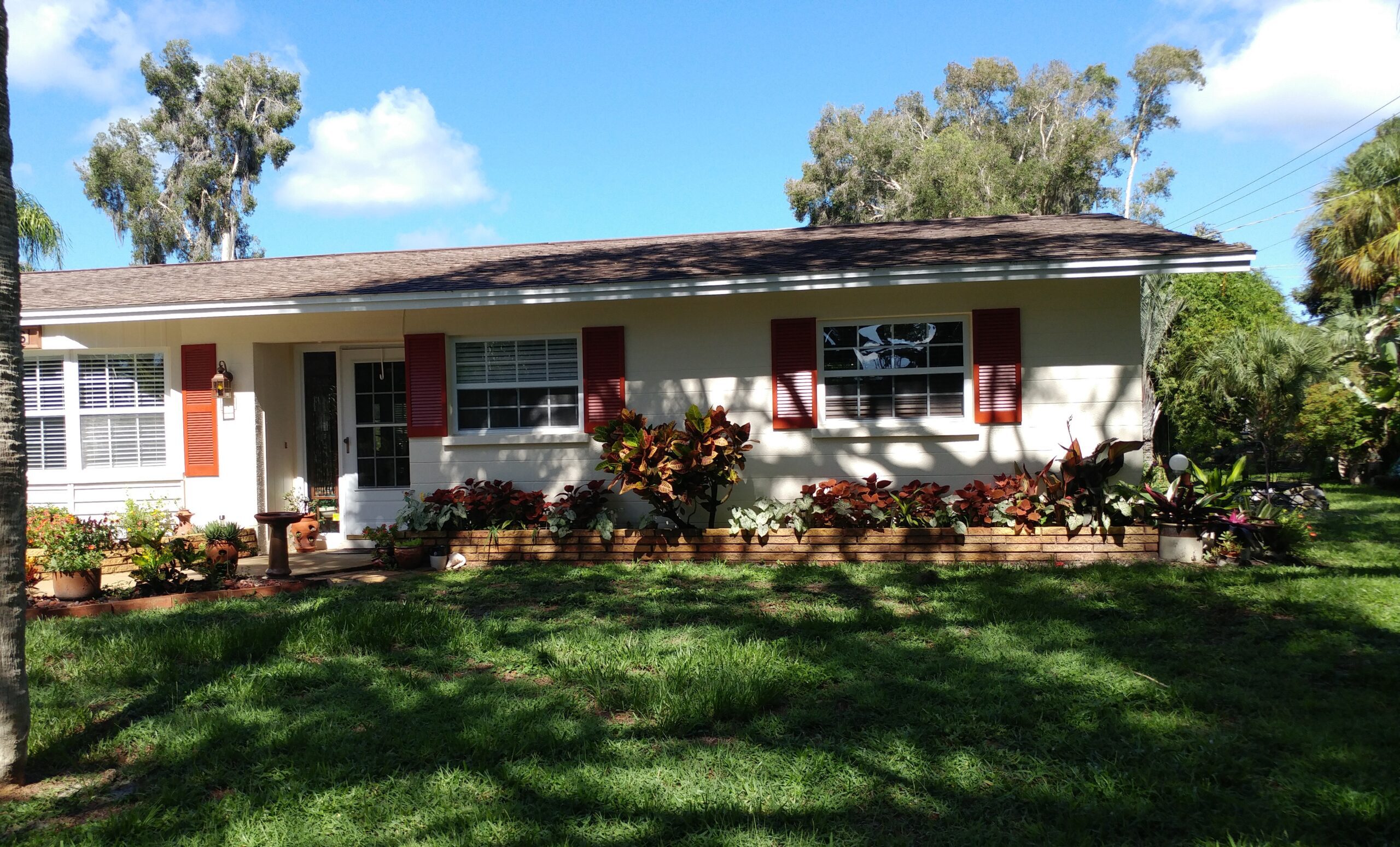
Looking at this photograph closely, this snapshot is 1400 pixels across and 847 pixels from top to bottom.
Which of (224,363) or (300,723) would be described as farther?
(224,363)

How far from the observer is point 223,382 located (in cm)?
927

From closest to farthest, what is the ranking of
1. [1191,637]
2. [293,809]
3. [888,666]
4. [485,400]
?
1. [293,809]
2. [888,666]
3. [1191,637]
4. [485,400]

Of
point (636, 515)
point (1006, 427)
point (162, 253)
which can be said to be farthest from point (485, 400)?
point (162, 253)

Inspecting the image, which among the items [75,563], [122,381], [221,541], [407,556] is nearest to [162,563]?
[75,563]

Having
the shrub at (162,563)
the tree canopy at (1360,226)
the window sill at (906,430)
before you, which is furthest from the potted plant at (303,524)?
the tree canopy at (1360,226)

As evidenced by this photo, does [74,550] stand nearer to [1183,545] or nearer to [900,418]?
[900,418]

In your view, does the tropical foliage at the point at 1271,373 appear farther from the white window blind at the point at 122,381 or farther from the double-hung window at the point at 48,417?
the double-hung window at the point at 48,417

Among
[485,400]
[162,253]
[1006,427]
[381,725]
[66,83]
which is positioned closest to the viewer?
[381,725]

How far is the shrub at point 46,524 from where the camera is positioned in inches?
263

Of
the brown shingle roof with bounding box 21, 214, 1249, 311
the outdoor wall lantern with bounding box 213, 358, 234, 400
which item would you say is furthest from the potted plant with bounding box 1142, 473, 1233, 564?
the outdoor wall lantern with bounding box 213, 358, 234, 400

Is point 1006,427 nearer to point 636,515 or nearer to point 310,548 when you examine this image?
point 636,515

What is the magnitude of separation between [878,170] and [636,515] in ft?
78.9

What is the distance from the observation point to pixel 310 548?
9594mm

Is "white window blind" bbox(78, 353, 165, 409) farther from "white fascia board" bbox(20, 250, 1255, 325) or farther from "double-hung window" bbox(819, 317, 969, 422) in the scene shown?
"double-hung window" bbox(819, 317, 969, 422)
